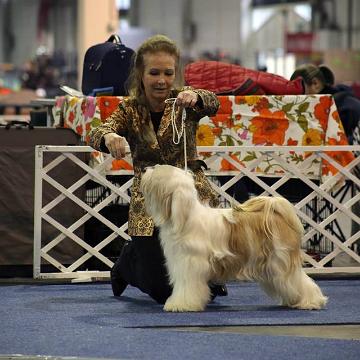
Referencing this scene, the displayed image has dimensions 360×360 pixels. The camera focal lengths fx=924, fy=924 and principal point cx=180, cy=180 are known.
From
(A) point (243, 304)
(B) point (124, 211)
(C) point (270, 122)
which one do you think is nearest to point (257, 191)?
(C) point (270, 122)

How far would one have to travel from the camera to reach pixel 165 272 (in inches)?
158

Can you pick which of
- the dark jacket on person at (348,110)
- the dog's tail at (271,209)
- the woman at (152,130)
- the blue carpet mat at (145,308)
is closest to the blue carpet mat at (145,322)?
the blue carpet mat at (145,308)

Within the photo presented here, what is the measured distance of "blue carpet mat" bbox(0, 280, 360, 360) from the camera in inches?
118

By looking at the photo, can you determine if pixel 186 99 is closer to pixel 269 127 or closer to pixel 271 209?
pixel 271 209

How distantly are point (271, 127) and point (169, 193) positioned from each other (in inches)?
67.9

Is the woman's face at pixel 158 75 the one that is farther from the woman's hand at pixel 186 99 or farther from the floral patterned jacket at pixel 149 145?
the woman's hand at pixel 186 99

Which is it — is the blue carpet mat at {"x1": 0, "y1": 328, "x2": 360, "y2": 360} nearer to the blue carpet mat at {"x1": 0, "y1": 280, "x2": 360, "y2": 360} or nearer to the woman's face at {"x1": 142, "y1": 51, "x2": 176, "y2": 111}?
the blue carpet mat at {"x1": 0, "y1": 280, "x2": 360, "y2": 360}

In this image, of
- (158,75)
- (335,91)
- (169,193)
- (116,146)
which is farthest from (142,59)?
(335,91)

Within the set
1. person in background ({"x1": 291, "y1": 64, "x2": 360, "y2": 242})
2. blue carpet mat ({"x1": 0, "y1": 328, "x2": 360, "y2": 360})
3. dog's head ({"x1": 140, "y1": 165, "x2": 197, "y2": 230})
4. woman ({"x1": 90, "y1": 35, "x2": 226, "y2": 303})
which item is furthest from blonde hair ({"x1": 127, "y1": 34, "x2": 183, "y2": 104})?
person in background ({"x1": 291, "y1": 64, "x2": 360, "y2": 242})

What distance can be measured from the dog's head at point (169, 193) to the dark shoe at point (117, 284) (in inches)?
28.2

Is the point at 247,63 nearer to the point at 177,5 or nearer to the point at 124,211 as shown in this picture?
the point at 177,5

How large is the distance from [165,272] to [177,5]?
74.6 feet

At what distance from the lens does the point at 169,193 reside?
3.56m

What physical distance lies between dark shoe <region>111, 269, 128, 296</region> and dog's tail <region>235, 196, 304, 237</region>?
2.57 feet
